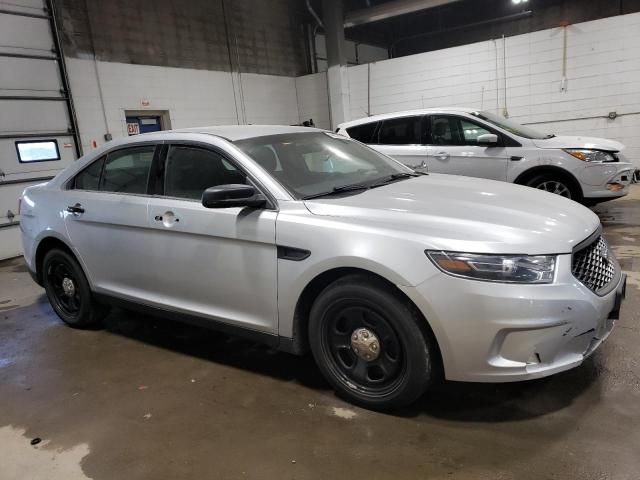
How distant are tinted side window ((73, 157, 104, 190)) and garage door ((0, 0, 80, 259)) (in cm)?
472

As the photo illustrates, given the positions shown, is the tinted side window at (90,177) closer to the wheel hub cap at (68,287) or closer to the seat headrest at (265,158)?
the wheel hub cap at (68,287)

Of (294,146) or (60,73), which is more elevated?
(60,73)

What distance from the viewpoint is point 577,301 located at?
2121 millimetres

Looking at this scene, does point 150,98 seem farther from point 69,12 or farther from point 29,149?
point 29,149

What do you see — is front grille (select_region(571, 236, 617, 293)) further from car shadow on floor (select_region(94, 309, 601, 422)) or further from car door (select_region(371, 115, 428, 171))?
car door (select_region(371, 115, 428, 171))

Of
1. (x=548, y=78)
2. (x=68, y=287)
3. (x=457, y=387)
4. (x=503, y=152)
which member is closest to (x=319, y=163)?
(x=457, y=387)

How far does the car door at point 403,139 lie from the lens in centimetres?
666

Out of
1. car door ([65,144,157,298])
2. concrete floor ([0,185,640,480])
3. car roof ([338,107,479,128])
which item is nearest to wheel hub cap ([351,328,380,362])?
concrete floor ([0,185,640,480])

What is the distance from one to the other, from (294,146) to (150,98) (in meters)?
7.68

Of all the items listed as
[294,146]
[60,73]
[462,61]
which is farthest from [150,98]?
[294,146]

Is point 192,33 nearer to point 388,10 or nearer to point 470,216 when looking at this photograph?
point 388,10

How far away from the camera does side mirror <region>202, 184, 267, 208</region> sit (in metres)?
2.57

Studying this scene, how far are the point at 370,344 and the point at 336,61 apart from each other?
11.0 meters

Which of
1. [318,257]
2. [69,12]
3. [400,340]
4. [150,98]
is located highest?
[69,12]
